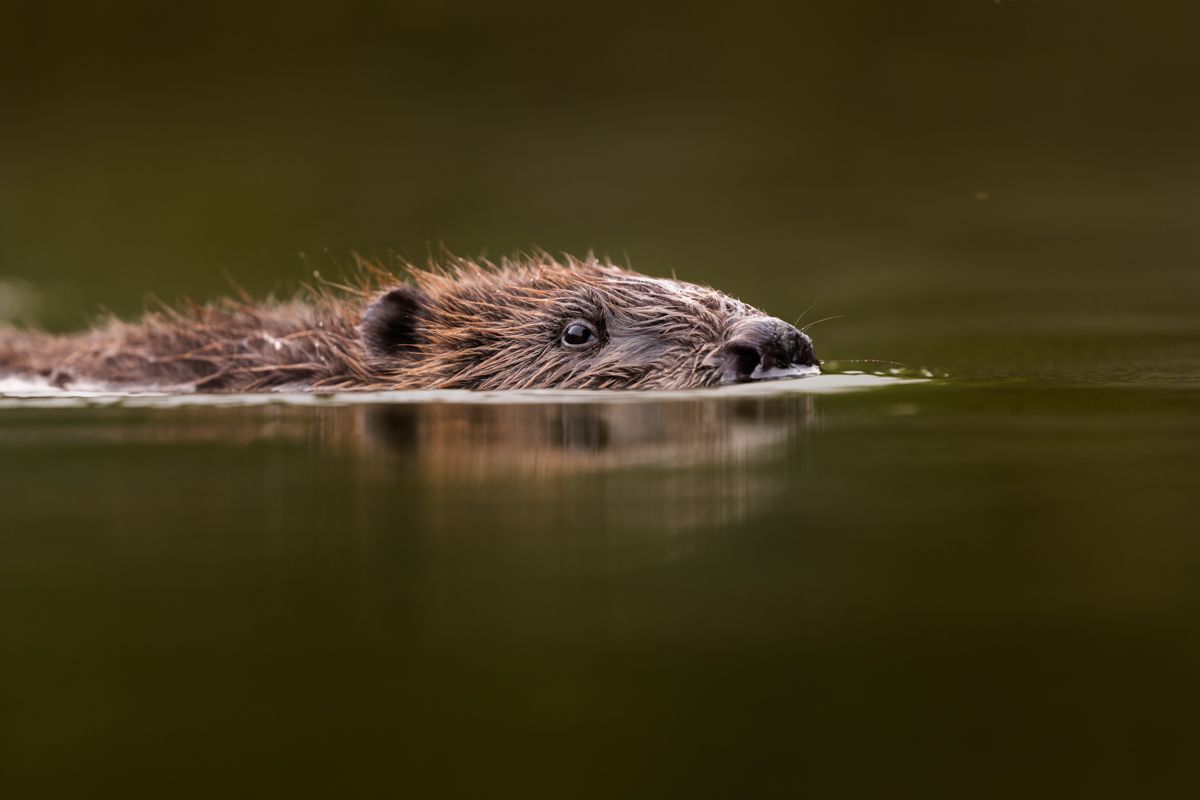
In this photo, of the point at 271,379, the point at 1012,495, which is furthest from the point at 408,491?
the point at 271,379

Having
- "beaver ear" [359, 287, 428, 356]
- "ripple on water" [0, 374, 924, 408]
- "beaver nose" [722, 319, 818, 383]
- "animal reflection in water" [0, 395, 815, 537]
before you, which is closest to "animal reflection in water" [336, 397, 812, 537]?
"animal reflection in water" [0, 395, 815, 537]

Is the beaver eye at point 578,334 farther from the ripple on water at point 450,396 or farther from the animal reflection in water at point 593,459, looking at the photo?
the animal reflection in water at point 593,459

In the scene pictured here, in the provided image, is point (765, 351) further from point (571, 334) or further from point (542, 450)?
point (542, 450)

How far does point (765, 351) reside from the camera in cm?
742

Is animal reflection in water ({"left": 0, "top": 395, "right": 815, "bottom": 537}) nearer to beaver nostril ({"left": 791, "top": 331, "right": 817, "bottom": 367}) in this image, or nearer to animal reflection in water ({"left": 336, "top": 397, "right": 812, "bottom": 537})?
animal reflection in water ({"left": 336, "top": 397, "right": 812, "bottom": 537})

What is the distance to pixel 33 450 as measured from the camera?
552cm

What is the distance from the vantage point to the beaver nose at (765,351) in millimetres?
7367

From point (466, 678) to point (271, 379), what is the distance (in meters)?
6.22

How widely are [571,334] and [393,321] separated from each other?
44.3 inches

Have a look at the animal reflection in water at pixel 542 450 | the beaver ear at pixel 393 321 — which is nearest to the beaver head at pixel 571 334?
the beaver ear at pixel 393 321

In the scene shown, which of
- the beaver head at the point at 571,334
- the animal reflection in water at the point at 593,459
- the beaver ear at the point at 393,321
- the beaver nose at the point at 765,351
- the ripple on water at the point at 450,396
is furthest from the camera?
the beaver ear at the point at 393,321

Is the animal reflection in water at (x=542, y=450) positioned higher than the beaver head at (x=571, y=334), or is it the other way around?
the beaver head at (x=571, y=334)

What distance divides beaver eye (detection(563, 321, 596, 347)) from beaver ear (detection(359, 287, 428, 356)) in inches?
37.0

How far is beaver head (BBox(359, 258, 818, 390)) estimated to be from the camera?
754cm
